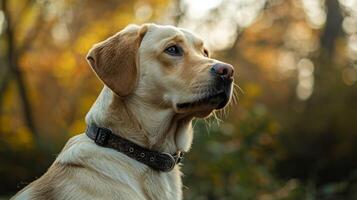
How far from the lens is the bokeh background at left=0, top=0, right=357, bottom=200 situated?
332 inches

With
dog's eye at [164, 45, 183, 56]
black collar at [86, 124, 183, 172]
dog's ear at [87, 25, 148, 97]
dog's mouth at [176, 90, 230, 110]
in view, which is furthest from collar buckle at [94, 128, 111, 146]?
dog's eye at [164, 45, 183, 56]

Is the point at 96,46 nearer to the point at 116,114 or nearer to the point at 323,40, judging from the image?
the point at 116,114

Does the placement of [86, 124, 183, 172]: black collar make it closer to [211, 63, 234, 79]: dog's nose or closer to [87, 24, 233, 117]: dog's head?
[87, 24, 233, 117]: dog's head

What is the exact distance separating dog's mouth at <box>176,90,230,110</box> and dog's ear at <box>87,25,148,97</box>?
15.4 inches

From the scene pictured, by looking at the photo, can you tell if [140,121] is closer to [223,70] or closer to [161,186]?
[161,186]

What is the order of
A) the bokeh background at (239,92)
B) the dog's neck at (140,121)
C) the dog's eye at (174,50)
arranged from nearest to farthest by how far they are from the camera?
the dog's neck at (140,121) → the dog's eye at (174,50) → the bokeh background at (239,92)

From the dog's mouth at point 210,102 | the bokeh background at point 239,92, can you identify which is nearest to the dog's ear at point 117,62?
the dog's mouth at point 210,102

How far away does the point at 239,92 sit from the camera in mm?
12875

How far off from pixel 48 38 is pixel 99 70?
65.4ft

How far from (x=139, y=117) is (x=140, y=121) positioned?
0.03 meters

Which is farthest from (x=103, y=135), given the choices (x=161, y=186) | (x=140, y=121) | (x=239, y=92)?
(x=239, y=92)

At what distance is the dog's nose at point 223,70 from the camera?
14.3ft

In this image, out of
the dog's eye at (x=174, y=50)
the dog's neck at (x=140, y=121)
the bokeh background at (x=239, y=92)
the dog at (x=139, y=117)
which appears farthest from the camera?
the bokeh background at (x=239, y=92)

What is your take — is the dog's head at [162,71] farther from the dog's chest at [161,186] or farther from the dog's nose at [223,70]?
the dog's chest at [161,186]
